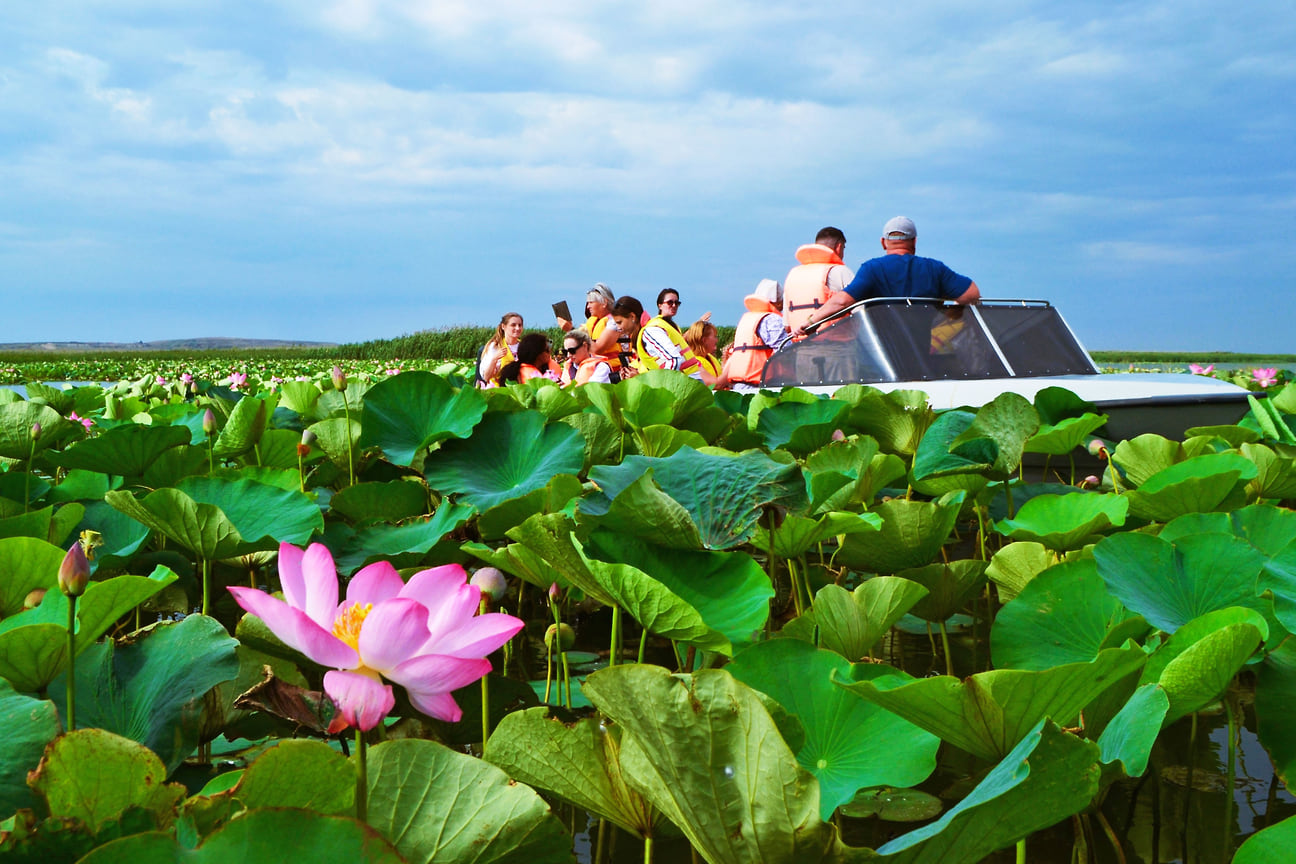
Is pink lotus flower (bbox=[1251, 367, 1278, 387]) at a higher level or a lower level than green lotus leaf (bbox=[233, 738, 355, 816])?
higher

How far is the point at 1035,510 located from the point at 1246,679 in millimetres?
368

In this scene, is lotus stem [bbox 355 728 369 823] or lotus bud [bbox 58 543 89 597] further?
lotus bud [bbox 58 543 89 597]

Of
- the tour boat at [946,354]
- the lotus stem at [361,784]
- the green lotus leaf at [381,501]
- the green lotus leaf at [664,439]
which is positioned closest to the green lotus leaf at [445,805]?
the lotus stem at [361,784]

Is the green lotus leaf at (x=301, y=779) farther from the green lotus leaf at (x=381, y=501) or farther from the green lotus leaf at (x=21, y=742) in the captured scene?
the green lotus leaf at (x=381, y=501)

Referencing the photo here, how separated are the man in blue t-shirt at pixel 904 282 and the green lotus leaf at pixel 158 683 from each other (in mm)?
3106

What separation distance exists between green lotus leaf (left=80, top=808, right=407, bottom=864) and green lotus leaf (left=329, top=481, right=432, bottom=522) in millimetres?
1019

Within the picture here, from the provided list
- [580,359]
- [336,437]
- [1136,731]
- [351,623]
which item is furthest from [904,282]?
[351,623]

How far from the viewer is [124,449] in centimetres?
149

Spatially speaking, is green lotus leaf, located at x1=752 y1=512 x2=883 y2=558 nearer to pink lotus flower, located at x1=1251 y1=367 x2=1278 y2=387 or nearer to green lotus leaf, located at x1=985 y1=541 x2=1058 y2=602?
green lotus leaf, located at x1=985 y1=541 x2=1058 y2=602

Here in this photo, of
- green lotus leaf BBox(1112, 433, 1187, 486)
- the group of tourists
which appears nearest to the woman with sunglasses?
the group of tourists

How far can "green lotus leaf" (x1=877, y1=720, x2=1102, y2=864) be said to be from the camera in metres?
0.44

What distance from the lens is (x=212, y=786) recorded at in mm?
561

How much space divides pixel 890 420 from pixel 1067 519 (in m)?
0.62

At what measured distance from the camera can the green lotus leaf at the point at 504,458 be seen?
1.29 metres
